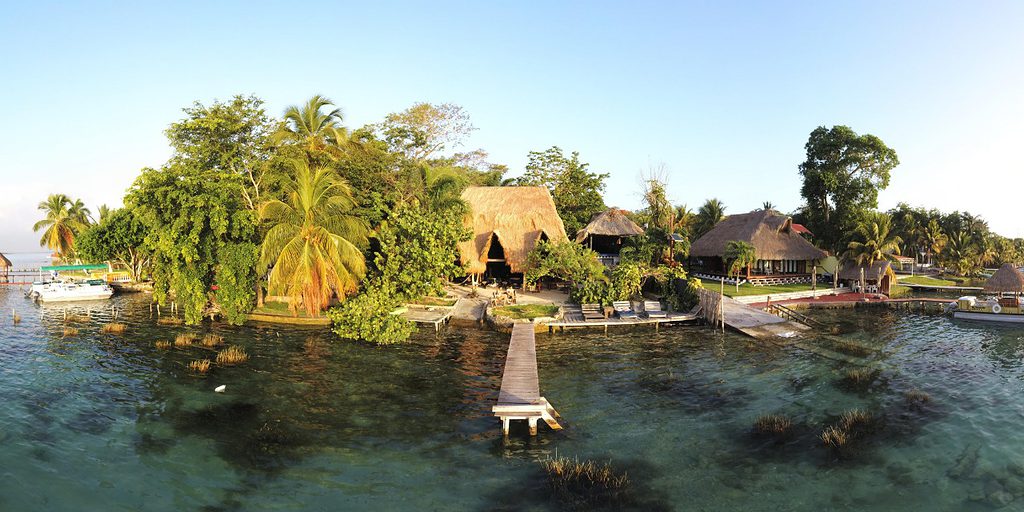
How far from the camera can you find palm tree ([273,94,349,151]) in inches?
1212

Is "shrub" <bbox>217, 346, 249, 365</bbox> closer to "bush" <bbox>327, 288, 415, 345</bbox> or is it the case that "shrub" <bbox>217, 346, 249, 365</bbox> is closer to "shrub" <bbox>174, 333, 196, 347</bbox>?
"shrub" <bbox>174, 333, 196, 347</bbox>

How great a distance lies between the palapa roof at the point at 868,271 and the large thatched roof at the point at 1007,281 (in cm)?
595

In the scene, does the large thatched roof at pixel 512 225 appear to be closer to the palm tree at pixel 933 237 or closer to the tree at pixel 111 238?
the tree at pixel 111 238

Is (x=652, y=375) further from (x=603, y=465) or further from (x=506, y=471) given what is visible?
(x=506, y=471)

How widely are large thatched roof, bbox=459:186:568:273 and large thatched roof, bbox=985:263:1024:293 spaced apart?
27488mm

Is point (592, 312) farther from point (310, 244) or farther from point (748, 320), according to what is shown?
point (310, 244)

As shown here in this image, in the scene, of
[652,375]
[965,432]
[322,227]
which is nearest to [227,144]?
[322,227]

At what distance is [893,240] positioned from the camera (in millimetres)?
36844

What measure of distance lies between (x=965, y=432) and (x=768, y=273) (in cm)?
2795

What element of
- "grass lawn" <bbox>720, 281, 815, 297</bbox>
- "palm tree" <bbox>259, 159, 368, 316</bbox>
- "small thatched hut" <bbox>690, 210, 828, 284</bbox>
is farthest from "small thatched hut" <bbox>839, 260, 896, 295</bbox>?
"palm tree" <bbox>259, 159, 368, 316</bbox>

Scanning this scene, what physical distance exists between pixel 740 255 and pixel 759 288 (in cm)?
287

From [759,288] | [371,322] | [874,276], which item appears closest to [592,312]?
[371,322]

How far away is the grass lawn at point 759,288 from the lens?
33531 mm

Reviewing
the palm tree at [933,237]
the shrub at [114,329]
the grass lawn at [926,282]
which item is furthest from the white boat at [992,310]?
the shrub at [114,329]
